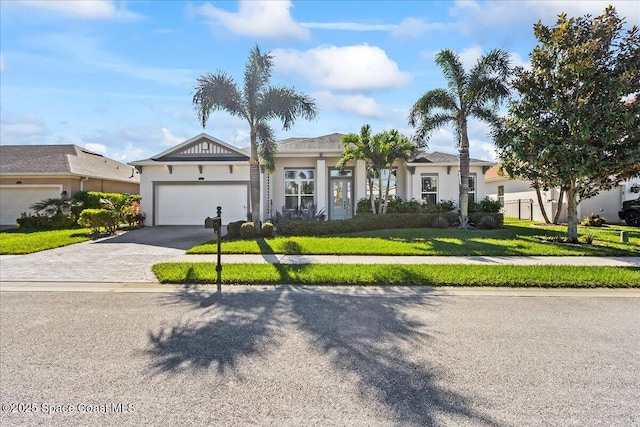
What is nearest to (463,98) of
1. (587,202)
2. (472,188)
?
(472,188)

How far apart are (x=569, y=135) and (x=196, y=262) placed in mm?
11966

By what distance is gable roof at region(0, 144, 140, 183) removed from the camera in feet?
67.2

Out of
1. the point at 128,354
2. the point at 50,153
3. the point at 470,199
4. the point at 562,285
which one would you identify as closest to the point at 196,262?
the point at 128,354

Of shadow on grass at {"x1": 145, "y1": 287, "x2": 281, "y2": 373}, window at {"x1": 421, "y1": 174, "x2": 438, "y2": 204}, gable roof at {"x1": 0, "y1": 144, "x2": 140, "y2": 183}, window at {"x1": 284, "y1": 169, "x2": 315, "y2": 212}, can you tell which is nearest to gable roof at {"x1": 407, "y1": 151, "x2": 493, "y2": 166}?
window at {"x1": 421, "y1": 174, "x2": 438, "y2": 204}

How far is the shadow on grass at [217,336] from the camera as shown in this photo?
397 centimetres

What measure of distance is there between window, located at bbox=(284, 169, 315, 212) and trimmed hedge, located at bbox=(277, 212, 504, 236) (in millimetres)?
3714

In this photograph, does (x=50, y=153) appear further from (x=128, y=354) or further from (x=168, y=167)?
(x=128, y=354)

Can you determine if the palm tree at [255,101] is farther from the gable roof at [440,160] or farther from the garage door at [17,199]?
the garage door at [17,199]

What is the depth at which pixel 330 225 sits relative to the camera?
15.4 m

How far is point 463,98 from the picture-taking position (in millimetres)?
15969

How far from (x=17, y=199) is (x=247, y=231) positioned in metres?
16.2

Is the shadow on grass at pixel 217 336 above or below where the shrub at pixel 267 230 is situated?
below

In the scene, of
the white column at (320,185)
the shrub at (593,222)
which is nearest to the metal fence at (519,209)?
the shrub at (593,222)

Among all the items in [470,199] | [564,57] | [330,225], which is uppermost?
[564,57]
